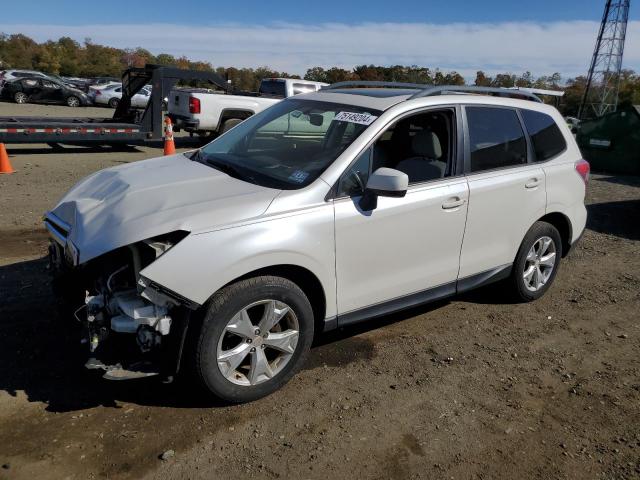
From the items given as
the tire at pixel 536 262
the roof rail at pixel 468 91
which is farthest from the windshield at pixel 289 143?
the tire at pixel 536 262

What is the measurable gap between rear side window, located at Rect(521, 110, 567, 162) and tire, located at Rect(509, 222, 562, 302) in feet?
2.08

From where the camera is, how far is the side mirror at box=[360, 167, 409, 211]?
3371 millimetres

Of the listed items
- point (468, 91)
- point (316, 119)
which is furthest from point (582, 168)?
point (316, 119)

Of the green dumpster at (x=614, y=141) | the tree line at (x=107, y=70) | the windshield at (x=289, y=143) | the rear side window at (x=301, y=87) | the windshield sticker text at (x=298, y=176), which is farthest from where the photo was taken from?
the tree line at (x=107, y=70)

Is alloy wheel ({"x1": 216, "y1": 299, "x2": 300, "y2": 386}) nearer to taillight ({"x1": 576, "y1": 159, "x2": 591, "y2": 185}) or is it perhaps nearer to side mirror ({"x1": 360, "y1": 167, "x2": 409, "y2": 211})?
side mirror ({"x1": 360, "y1": 167, "x2": 409, "y2": 211})

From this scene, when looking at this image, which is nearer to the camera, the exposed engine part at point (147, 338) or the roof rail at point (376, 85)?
the exposed engine part at point (147, 338)

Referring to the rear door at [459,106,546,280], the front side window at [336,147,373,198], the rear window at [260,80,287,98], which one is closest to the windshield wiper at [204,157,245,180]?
the front side window at [336,147,373,198]

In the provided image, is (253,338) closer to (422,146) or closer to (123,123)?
(422,146)

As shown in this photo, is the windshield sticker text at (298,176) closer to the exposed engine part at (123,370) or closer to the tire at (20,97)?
the exposed engine part at (123,370)

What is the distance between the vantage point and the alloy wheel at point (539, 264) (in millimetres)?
4906

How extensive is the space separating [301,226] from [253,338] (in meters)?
0.73

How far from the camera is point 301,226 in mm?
3273

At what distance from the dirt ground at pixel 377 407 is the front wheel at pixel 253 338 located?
17 cm

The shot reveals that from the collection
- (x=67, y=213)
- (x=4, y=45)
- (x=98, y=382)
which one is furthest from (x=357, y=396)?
(x=4, y=45)
